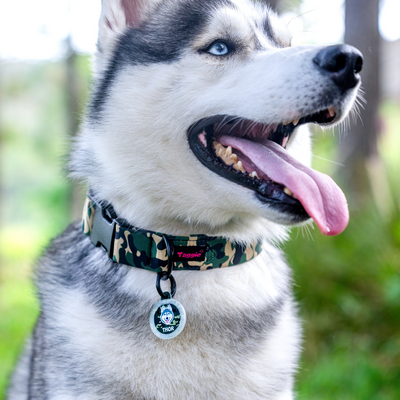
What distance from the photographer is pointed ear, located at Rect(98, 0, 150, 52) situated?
7.23ft

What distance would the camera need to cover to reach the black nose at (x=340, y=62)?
1683 millimetres

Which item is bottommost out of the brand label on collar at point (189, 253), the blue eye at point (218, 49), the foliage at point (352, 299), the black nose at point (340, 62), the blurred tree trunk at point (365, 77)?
the foliage at point (352, 299)

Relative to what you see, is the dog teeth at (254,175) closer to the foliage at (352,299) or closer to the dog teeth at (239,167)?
the dog teeth at (239,167)

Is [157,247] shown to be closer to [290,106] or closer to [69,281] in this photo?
[69,281]

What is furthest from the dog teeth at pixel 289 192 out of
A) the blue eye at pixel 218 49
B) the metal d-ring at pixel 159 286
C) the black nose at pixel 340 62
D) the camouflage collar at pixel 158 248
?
the blue eye at pixel 218 49

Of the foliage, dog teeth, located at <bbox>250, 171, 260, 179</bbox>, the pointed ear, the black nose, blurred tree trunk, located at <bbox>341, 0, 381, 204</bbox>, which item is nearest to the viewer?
the black nose

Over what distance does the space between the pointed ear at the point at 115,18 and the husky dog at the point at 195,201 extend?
28 mm

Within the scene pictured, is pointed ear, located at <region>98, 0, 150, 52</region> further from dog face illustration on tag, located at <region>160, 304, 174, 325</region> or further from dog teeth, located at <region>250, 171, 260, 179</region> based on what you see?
dog face illustration on tag, located at <region>160, 304, 174, 325</region>

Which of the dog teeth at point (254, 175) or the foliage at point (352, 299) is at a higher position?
the dog teeth at point (254, 175)

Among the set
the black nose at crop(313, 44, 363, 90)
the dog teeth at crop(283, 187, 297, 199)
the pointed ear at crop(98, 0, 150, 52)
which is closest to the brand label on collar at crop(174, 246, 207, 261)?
the dog teeth at crop(283, 187, 297, 199)

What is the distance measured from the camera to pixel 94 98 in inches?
85.6

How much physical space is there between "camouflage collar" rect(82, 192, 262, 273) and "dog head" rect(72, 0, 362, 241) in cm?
10

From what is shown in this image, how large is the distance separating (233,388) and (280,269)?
2.20ft

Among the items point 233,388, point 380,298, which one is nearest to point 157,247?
point 233,388
